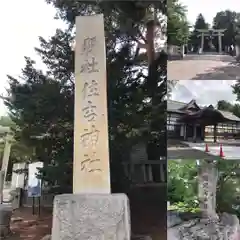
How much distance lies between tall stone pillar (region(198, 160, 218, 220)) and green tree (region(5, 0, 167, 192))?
0.37 m

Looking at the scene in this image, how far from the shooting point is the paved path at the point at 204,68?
3.37 metres

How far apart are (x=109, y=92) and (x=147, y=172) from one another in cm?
70

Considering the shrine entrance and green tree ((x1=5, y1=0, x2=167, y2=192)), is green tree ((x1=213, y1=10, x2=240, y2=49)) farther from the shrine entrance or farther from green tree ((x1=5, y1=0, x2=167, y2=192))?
green tree ((x1=5, y1=0, x2=167, y2=192))

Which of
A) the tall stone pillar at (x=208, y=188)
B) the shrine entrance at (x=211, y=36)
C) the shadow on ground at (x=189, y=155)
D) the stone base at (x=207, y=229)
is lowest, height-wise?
the stone base at (x=207, y=229)

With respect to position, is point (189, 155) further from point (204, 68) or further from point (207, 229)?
point (204, 68)

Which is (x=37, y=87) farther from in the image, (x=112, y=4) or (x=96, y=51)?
(x=112, y=4)

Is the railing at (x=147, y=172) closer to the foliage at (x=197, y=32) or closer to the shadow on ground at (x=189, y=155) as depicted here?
the shadow on ground at (x=189, y=155)

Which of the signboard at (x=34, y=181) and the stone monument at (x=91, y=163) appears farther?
the signboard at (x=34, y=181)

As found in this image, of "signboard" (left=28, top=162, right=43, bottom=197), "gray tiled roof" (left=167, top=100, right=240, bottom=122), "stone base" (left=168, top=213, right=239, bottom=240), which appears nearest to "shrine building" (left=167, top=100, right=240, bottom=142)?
"gray tiled roof" (left=167, top=100, right=240, bottom=122)

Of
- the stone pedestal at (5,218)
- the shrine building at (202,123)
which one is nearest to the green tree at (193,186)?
the shrine building at (202,123)

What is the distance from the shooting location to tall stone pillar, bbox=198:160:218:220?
3.26 m

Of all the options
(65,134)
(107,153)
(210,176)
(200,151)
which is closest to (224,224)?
(210,176)

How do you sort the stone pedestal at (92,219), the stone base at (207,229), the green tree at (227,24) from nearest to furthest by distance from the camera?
the stone pedestal at (92,219) < the stone base at (207,229) < the green tree at (227,24)

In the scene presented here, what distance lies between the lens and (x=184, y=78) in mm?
3373
